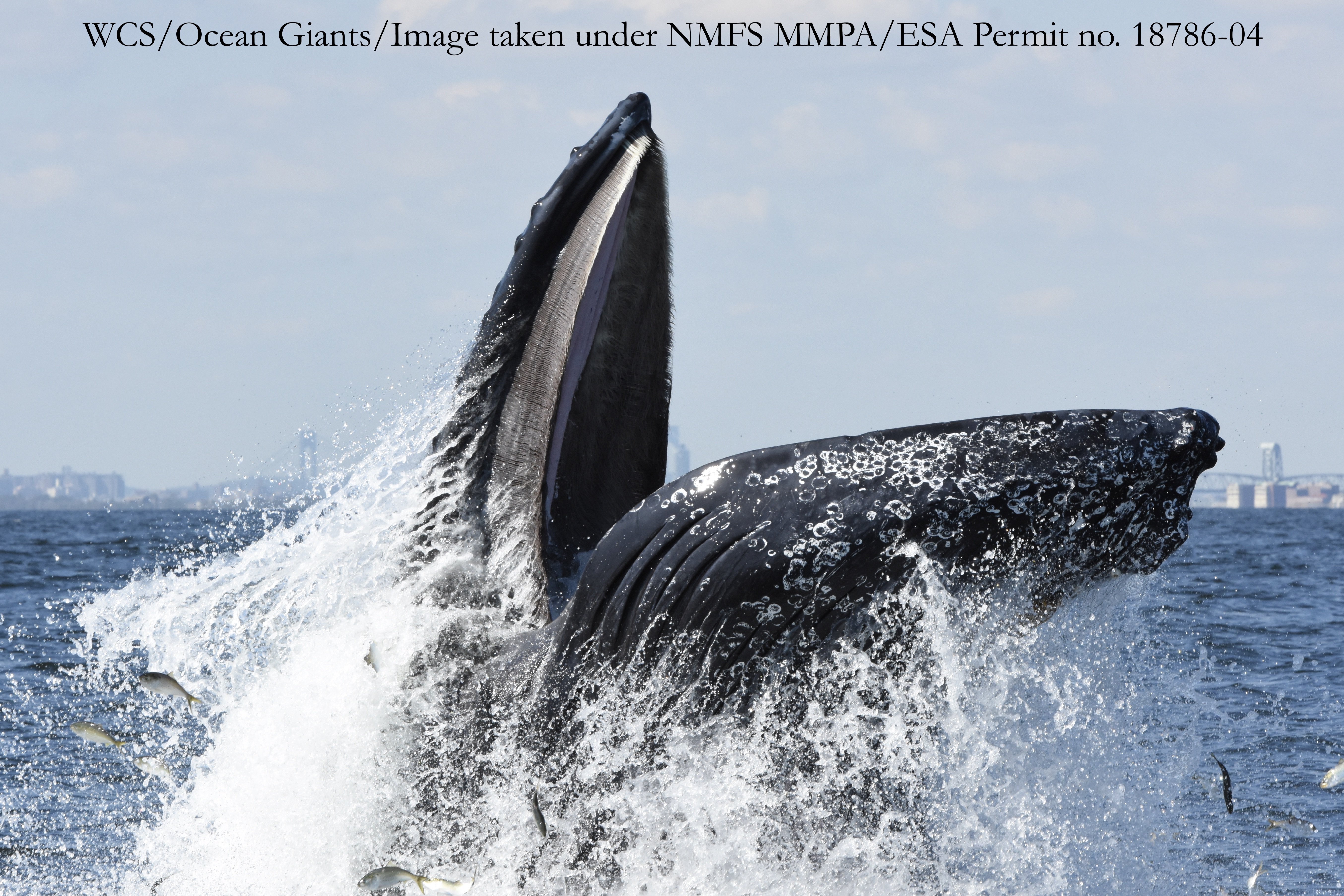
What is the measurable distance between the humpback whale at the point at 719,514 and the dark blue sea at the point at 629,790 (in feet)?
0.88

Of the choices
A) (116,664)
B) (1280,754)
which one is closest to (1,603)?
(116,664)

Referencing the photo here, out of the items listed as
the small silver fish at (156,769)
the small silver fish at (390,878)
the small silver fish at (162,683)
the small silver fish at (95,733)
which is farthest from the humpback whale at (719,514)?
the small silver fish at (95,733)

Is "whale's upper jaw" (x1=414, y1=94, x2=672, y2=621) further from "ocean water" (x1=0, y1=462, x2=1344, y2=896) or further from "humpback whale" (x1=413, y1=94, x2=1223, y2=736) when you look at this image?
"ocean water" (x1=0, y1=462, x2=1344, y2=896)

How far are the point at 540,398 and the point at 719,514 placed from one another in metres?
1.22

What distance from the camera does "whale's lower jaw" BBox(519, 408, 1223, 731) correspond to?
3.38m

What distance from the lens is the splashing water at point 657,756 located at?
3.88 meters

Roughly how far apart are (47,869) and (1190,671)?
38.3ft

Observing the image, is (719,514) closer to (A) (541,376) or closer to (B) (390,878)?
(A) (541,376)

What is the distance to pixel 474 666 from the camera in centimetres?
436

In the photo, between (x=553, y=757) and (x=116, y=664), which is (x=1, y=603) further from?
(x=553, y=757)

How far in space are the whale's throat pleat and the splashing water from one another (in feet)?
0.64

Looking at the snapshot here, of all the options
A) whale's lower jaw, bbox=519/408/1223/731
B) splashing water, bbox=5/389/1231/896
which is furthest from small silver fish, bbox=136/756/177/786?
whale's lower jaw, bbox=519/408/1223/731

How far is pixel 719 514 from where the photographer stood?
361 cm

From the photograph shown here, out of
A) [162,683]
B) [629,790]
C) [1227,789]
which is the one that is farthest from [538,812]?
[162,683]
